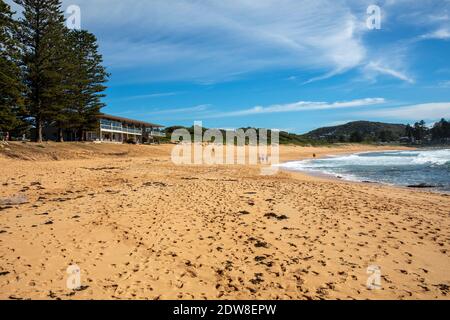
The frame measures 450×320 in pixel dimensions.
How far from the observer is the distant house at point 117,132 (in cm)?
4434

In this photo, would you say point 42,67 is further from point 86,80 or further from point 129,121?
point 129,121

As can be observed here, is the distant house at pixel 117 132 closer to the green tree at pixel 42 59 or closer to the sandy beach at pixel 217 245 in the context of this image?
the green tree at pixel 42 59

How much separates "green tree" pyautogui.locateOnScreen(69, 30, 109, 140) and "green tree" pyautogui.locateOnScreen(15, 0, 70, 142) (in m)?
3.63

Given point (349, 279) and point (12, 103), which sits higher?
point (12, 103)

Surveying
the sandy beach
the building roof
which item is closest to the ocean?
the sandy beach

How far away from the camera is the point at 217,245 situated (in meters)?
5.98

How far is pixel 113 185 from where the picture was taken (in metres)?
12.4

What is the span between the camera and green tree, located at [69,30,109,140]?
3501cm

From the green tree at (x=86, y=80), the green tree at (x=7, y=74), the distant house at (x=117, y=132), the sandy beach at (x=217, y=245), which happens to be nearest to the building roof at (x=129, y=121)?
the distant house at (x=117, y=132)

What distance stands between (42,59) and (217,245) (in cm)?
3164

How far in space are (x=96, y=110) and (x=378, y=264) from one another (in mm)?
38865

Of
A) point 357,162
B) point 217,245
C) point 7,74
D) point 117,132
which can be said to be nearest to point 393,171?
point 357,162
